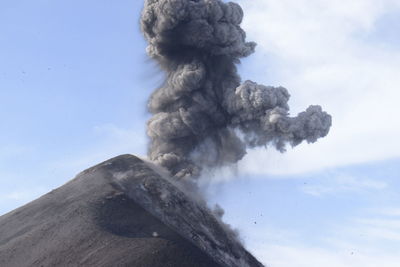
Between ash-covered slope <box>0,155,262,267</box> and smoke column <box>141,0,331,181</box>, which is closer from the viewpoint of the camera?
ash-covered slope <box>0,155,262,267</box>

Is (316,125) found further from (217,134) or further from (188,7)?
(188,7)

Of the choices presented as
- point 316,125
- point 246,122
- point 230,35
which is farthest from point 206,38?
point 316,125

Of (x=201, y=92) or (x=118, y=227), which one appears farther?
(x=201, y=92)

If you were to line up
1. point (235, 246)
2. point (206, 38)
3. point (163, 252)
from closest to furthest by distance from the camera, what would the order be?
point (163, 252) < point (235, 246) < point (206, 38)

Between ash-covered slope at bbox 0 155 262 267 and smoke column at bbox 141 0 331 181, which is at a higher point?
smoke column at bbox 141 0 331 181
